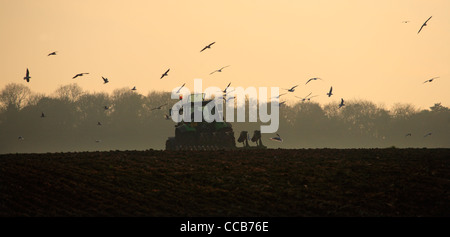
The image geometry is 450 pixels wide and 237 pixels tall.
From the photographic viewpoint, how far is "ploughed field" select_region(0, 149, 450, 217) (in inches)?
672

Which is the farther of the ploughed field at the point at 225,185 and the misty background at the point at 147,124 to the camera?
the misty background at the point at 147,124

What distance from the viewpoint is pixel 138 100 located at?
255ft

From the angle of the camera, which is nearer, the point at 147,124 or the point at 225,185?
the point at 225,185

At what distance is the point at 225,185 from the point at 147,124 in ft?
186

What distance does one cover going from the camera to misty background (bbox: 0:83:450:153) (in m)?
71.4

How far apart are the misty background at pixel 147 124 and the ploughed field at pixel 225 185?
45.6 meters

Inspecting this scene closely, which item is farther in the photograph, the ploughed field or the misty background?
the misty background

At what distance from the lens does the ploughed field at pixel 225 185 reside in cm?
1706

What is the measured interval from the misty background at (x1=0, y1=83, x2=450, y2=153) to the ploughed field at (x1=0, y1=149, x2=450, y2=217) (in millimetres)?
45607

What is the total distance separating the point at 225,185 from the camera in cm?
1928
